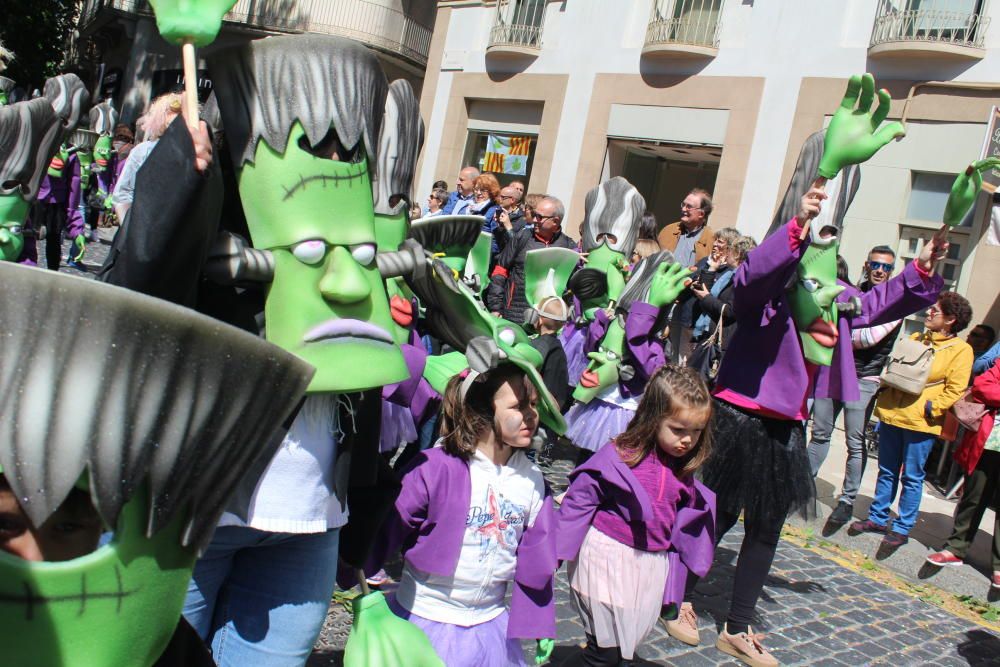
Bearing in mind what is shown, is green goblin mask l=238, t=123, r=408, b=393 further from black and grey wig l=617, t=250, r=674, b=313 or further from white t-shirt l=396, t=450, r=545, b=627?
black and grey wig l=617, t=250, r=674, b=313

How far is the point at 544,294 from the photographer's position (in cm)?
512

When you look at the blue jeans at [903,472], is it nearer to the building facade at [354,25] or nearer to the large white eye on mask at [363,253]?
the large white eye on mask at [363,253]

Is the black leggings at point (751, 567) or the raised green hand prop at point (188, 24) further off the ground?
the raised green hand prop at point (188, 24)

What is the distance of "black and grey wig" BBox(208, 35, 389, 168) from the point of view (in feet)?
6.49

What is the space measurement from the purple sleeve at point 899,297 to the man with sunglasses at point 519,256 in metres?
2.62

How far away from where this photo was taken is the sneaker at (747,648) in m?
3.84

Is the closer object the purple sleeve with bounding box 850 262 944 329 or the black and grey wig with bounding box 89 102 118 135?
the purple sleeve with bounding box 850 262 944 329

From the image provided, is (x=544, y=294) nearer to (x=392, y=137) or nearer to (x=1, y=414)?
(x=392, y=137)

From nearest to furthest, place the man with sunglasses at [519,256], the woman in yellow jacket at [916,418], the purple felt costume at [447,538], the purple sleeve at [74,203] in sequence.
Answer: the purple felt costume at [447,538] → the woman in yellow jacket at [916,418] → the man with sunglasses at [519,256] → the purple sleeve at [74,203]

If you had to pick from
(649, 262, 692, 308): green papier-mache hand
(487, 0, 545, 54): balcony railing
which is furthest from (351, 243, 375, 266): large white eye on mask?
(487, 0, 545, 54): balcony railing

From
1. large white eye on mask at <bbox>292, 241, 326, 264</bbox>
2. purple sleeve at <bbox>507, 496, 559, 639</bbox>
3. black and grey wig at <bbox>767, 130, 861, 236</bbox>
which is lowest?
purple sleeve at <bbox>507, 496, 559, 639</bbox>

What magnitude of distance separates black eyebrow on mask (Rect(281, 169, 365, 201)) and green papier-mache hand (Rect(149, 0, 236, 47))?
364 mm

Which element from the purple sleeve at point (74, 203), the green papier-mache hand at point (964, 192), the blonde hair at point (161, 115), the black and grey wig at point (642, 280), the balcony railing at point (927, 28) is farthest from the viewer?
the balcony railing at point (927, 28)

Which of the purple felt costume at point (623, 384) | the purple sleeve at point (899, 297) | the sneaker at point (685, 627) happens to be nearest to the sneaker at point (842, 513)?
the purple sleeve at point (899, 297)
